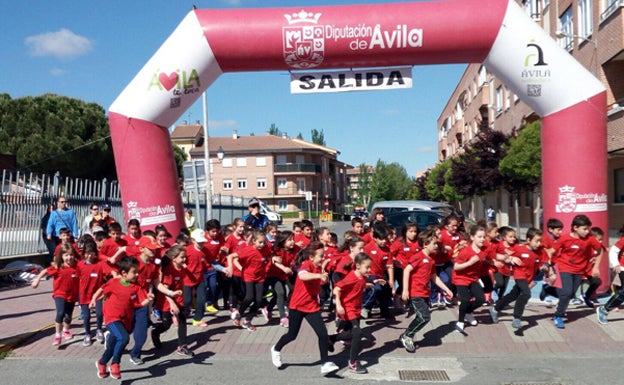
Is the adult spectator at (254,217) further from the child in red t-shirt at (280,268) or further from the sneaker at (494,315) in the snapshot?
the sneaker at (494,315)

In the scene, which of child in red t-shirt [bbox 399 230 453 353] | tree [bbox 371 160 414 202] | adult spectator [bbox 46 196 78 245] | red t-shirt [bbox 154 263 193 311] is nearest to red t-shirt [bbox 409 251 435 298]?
child in red t-shirt [bbox 399 230 453 353]

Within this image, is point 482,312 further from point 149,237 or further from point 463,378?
point 149,237

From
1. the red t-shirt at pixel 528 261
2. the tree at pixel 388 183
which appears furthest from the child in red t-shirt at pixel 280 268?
Answer: the tree at pixel 388 183

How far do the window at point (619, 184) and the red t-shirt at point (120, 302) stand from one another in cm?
2129

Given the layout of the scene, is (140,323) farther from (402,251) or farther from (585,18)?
(585,18)

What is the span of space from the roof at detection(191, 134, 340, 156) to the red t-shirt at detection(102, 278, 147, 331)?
200 feet

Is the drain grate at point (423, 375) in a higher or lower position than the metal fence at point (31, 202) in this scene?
lower

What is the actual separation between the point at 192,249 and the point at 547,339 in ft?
16.1

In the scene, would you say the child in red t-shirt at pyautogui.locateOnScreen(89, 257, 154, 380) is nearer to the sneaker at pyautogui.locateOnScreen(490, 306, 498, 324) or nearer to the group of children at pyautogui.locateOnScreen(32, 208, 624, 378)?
the group of children at pyautogui.locateOnScreen(32, 208, 624, 378)

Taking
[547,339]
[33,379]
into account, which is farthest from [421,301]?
[33,379]

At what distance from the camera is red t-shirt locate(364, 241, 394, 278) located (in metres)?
8.69

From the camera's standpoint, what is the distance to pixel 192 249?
8.39 meters

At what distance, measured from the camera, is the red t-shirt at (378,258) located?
28.5 feet

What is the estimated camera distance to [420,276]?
24.1 ft
